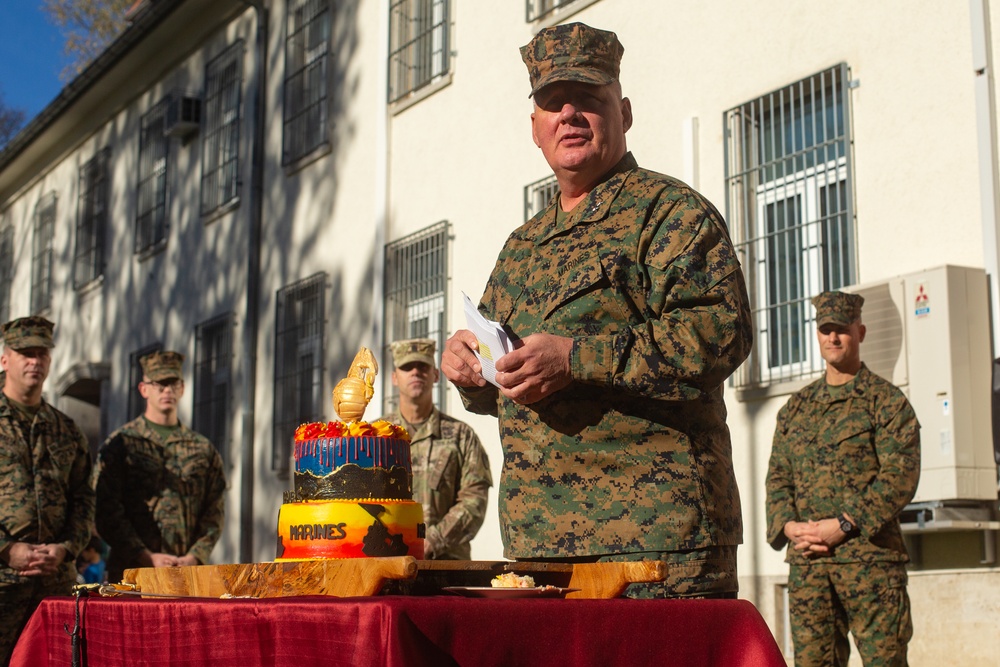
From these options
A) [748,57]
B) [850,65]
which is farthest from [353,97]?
[850,65]

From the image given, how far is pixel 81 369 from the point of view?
70.9ft

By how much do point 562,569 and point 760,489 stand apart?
6165mm

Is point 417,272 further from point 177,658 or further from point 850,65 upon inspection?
point 177,658

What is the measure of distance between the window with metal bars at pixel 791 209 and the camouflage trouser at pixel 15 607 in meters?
4.62

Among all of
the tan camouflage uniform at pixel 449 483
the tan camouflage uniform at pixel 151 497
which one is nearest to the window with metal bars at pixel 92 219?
the tan camouflage uniform at pixel 151 497

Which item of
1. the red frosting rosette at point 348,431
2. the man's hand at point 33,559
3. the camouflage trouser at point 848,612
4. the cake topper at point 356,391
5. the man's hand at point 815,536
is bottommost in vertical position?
the camouflage trouser at point 848,612

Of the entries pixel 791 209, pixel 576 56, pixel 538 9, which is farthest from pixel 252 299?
pixel 576 56

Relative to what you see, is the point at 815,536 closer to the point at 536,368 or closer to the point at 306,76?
the point at 536,368

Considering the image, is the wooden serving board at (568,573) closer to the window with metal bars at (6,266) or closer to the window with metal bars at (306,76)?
the window with metal bars at (306,76)

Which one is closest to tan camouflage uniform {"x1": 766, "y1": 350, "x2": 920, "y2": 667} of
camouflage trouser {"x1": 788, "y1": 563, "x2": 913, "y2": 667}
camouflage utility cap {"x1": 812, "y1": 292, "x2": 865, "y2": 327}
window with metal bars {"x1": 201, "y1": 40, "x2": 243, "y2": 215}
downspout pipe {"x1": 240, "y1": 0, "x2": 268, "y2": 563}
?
camouflage trouser {"x1": 788, "y1": 563, "x2": 913, "y2": 667}

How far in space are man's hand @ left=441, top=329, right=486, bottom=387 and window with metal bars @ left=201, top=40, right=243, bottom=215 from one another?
1426 centimetres

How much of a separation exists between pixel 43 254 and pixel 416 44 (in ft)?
46.0

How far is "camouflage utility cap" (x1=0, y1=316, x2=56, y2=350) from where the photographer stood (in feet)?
24.7

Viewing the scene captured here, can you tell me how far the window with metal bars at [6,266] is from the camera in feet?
90.8
